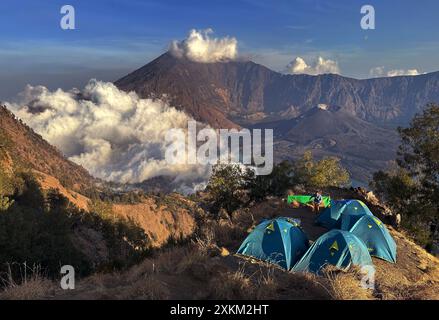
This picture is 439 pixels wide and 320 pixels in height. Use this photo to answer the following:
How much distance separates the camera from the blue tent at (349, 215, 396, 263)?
19562mm

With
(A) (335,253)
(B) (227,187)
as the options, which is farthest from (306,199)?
(A) (335,253)

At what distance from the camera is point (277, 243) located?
59.6 feet

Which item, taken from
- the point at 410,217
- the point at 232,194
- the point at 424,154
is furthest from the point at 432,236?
the point at 232,194

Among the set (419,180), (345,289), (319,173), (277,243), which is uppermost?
(345,289)

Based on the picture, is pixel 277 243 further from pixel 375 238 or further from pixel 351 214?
pixel 351 214

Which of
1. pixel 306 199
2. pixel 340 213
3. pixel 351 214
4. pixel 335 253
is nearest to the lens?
pixel 335 253

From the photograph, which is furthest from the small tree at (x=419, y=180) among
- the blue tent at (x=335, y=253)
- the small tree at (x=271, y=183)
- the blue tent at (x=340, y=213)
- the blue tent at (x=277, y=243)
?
the blue tent at (x=335, y=253)

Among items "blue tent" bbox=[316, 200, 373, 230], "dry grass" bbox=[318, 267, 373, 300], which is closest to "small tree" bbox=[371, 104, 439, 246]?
"blue tent" bbox=[316, 200, 373, 230]

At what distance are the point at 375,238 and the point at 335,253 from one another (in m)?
4.90

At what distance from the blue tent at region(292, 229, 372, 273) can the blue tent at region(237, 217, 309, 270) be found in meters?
1.00

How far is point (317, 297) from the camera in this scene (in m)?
10.1

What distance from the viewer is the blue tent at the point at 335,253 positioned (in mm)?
16188

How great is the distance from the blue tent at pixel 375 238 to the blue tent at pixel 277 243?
3445 millimetres

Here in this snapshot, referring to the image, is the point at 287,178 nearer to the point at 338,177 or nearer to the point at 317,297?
the point at 338,177
